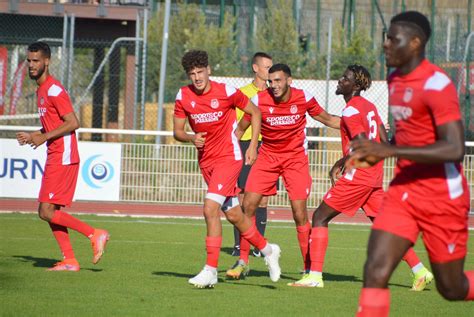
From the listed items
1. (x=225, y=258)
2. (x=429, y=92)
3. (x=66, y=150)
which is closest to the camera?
(x=429, y=92)

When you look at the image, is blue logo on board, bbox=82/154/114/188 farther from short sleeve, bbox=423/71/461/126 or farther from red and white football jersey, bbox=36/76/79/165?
short sleeve, bbox=423/71/461/126

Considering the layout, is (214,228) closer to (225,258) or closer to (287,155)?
(287,155)

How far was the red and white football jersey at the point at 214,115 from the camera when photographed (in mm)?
10516

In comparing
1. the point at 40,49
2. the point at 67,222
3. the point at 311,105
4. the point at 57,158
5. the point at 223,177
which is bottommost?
the point at 67,222

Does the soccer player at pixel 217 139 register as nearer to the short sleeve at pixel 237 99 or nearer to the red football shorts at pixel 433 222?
the short sleeve at pixel 237 99

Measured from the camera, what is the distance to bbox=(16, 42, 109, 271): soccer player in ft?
37.0

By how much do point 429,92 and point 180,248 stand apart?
8234mm

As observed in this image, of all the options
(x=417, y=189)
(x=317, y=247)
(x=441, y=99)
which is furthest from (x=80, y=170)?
(x=441, y=99)

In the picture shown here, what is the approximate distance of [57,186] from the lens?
37.4ft

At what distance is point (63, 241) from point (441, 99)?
6147 millimetres

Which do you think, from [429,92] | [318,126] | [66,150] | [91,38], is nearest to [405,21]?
[429,92]

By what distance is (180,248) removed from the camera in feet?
47.1

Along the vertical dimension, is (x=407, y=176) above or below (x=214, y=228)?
above

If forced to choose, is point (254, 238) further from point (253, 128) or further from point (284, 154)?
point (284, 154)
